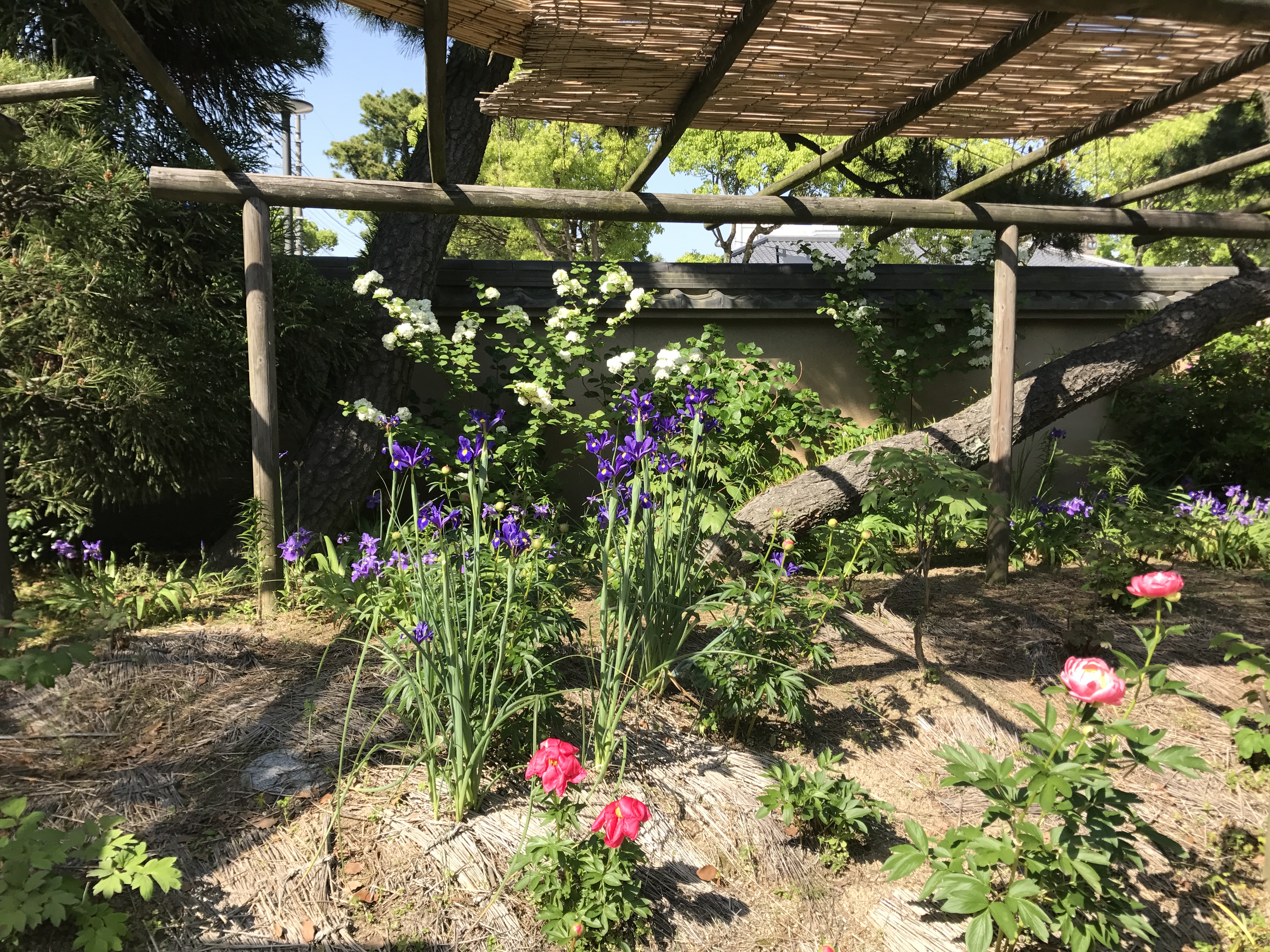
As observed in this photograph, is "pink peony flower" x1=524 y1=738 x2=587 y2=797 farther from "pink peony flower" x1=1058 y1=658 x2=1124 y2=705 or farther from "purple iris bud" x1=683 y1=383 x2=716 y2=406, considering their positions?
"purple iris bud" x1=683 y1=383 x2=716 y2=406

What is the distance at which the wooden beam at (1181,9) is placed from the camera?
2061mm

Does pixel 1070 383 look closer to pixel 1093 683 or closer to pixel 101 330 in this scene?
pixel 1093 683

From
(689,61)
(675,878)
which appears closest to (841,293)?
(689,61)

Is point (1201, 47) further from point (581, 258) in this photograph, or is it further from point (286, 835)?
point (286, 835)

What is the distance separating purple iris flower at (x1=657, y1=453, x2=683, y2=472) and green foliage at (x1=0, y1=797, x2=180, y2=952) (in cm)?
175

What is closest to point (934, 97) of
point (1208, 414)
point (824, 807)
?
point (824, 807)

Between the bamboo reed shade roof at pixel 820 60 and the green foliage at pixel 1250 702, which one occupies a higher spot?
the bamboo reed shade roof at pixel 820 60

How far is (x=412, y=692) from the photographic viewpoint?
2.29 metres

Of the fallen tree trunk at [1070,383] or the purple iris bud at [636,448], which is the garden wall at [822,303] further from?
the purple iris bud at [636,448]

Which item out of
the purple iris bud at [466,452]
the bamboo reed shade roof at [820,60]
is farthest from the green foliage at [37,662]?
the bamboo reed shade roof at [820,60]

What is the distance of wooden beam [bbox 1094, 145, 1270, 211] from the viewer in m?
4.64

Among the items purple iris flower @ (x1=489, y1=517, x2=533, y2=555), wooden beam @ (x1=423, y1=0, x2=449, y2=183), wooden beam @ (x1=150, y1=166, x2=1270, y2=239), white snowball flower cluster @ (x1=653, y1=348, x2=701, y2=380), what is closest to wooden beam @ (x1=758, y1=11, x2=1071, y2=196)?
wooden beam @ (x1=150, y1=166, x2=1270, y2=239)

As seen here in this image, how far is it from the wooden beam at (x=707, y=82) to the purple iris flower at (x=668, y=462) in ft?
4.29

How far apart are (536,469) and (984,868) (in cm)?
347
